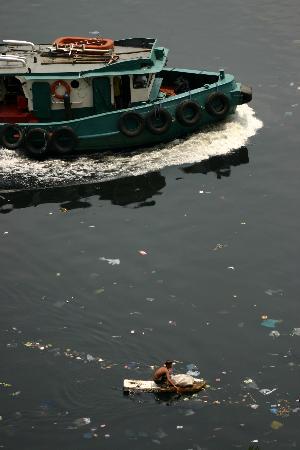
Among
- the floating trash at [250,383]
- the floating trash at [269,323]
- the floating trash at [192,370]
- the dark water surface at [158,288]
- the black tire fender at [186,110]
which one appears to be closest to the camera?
the dark water surface at [158,288]

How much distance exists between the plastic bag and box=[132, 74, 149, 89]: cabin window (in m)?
9.38

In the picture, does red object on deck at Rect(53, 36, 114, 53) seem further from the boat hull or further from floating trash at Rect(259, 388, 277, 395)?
floating trash at Rect(259, 388, 277, 395)

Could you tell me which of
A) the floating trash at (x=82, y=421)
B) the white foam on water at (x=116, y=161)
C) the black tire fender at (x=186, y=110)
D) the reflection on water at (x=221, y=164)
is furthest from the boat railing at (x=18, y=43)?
the floating trash at (x=82, y=421)

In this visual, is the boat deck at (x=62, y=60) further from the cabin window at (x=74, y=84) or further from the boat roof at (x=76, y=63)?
the cabin window at (x=74, y=84)

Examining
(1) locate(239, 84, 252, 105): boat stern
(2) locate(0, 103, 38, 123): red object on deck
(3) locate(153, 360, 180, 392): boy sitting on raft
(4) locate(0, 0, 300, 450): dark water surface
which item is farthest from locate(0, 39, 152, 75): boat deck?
(3) locate(153, 360, 180, 392): boy sitting on raft

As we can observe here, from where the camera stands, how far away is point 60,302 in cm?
1798

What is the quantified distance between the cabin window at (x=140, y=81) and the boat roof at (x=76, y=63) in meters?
0.17

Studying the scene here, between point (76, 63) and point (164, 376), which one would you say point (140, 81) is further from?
point (164, 376)

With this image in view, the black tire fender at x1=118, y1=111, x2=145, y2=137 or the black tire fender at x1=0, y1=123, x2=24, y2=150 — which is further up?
the black tire fender at x1=118, y1=111, x2=145, y2=137

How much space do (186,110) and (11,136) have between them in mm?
4264

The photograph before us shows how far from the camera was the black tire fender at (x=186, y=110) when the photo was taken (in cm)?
2320

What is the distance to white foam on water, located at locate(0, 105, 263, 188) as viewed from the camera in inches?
872

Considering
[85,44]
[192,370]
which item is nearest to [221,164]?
[85,44]

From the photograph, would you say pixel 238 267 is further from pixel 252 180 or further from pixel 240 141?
pixel 240 141
